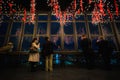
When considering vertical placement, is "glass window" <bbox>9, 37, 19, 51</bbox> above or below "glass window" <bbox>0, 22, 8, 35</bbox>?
below

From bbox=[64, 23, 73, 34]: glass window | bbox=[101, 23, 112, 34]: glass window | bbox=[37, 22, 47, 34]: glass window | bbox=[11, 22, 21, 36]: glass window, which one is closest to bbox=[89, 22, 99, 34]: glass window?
bbox=[101, 23, 112, 34]: glass window

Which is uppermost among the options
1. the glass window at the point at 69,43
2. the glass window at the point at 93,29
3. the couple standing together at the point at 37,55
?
the glass window at the point at 93,29

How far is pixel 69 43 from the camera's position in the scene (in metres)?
8.91

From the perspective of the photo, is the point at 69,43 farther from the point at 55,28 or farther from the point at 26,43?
the point at 26,43

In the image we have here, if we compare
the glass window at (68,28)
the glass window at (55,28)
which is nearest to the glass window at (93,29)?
the glass window at (68,28)

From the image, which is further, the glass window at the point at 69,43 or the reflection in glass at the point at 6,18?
the reflection in glass at the point at 6,18

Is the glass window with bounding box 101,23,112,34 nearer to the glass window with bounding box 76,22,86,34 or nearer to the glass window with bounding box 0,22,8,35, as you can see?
the glass window with bounding box 76,22,86,34

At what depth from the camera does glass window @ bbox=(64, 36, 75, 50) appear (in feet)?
28.8

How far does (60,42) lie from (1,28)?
12.0ft

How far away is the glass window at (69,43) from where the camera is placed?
28.8 feet

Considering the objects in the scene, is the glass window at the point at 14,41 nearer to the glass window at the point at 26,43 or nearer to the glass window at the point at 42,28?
the glass window at the point at 26,43

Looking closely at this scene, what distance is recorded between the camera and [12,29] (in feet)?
30.7

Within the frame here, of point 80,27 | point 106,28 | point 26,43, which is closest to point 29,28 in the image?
point 26,43

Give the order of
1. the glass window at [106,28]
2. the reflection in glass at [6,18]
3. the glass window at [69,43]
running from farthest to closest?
the reflection in glass at [6,18] < the glass window at [106,28] < the glass window at [69,43]
